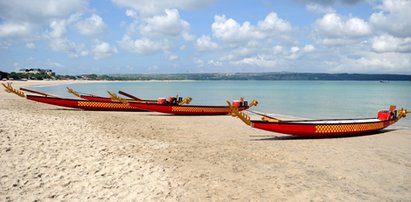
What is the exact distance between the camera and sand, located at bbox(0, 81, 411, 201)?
235 inches

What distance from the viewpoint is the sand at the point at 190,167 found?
19.6ft

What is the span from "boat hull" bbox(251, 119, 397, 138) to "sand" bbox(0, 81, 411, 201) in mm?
436

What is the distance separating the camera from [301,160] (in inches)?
352

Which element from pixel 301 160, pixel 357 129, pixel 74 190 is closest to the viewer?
pixel 74 190

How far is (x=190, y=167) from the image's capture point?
7820 mm

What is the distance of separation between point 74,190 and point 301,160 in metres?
6.14

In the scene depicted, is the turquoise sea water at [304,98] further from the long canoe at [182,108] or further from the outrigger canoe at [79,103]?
the outrigger canoe at [79,103]

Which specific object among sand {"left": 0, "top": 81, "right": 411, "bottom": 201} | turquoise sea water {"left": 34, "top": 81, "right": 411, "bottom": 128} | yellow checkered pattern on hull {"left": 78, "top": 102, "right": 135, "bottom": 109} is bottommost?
turquoise sea water {"left": 34, "top": 81, "right": 411, "bottom": 128}

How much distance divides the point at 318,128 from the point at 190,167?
6.58 metres

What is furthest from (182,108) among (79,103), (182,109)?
(79,103)

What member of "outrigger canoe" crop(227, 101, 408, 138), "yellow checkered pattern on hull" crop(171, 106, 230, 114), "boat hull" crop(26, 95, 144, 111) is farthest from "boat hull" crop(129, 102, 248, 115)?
"outrigger canoe" crop(227, 101, 408, 138)

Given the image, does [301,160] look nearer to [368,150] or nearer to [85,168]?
[368,150]

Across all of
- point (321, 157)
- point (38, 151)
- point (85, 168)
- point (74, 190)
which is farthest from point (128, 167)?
point (321, 157)

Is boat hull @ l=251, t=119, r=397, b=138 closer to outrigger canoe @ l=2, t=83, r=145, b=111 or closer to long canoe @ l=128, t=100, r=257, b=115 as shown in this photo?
long canoe @ l=128, t=100, r=257, b=115
